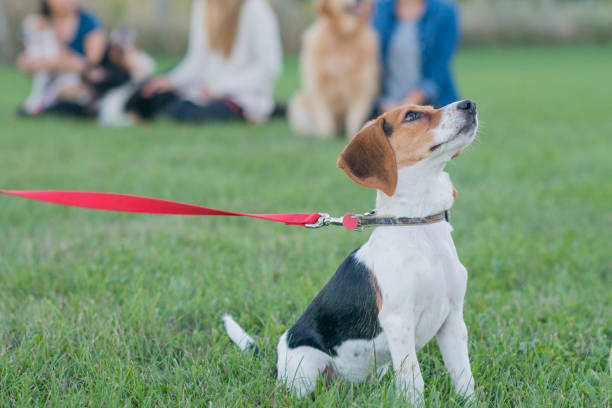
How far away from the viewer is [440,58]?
25.5 ft

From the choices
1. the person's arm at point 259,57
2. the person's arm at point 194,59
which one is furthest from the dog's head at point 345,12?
the person's arm at point 194,59

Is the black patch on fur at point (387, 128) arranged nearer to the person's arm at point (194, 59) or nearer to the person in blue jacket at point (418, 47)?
the person in blue jacket at point (418, 47)

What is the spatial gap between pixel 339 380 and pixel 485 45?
108 feet

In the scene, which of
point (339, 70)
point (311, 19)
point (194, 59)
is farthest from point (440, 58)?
point (311, 19)

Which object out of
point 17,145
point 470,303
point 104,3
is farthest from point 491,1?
point 470,303

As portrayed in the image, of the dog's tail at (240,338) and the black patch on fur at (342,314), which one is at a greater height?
the black patch on fur at (342,314)

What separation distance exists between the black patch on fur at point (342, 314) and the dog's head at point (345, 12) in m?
5.68

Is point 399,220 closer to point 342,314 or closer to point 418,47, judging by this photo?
point 342,314

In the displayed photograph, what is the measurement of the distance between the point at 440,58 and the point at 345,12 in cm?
145

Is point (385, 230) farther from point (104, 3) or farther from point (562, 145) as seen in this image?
point (104, 3)

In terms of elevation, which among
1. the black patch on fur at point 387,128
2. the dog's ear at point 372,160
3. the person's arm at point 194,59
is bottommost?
the person's arm at point 194,59

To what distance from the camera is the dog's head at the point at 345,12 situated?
7.16 m

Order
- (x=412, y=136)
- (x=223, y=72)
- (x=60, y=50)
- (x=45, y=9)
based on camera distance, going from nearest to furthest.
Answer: (x=412, y=136)
(x=223, y=72)
(x=45, y=9)
(x=60, y=50)

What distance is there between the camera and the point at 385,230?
1962 mm
